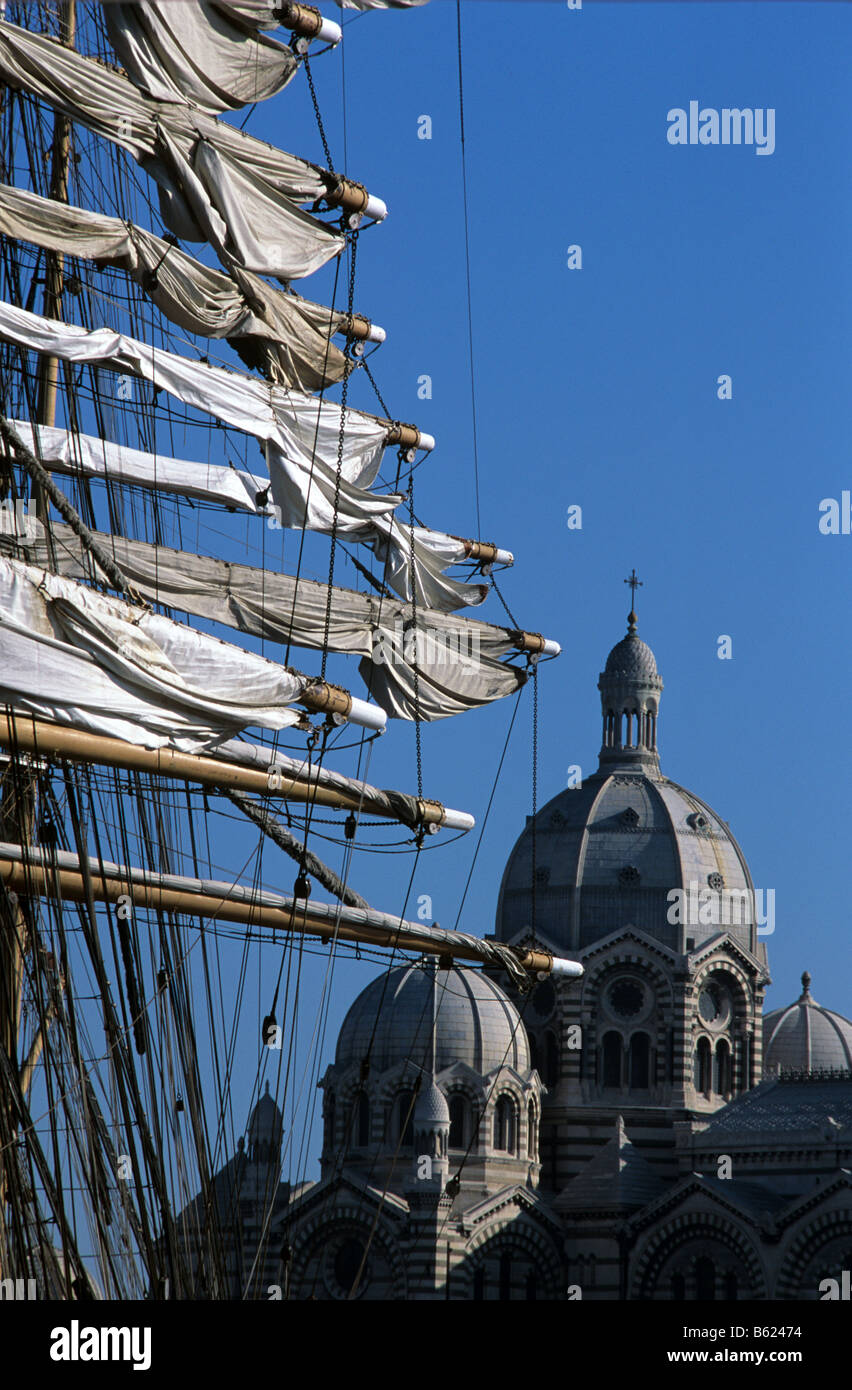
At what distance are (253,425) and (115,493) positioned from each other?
7.82 feet

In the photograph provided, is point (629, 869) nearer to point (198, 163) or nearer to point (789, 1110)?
point (789, 1110)

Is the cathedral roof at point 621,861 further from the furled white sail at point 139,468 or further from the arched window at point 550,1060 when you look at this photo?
the furled white sail at point 139,468

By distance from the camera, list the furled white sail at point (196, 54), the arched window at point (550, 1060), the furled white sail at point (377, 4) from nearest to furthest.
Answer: the furled white sail at point (196, 54) → the furled white sail at point (377, 4) → the arched window at point (550, 1060)

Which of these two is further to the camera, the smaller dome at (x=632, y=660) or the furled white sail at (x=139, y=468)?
the smaller dome at (x=632, y=660)

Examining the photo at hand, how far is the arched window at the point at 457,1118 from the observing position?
76.3m

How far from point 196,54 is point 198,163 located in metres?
1.65

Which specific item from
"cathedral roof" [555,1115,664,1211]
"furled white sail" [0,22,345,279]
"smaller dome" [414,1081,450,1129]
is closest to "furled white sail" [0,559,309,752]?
"furled white sail" [0,22,345,279]

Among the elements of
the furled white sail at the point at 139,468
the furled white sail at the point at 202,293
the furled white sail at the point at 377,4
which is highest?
the furled white sail at the point at 377,4

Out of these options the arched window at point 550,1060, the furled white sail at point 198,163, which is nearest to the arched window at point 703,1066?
the arched window at point 550,1060

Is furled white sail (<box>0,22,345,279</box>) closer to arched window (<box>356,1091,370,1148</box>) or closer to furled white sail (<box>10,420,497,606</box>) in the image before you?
furled white sail (<box>10,420,497,606</box>)

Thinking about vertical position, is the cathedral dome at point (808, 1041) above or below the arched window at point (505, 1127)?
above

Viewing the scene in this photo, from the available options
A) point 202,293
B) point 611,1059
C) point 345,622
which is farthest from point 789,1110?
point 202,293

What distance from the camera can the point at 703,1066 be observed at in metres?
80.6

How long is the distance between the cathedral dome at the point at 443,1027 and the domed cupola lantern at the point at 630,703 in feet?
40.9
